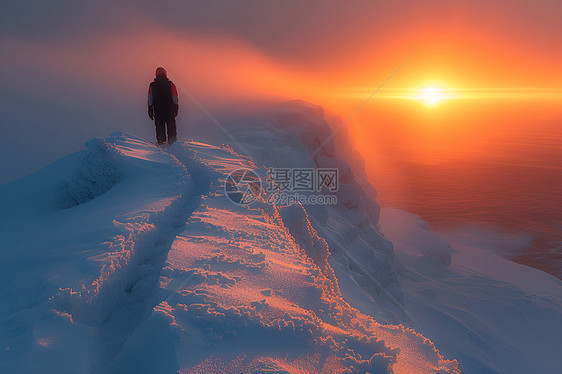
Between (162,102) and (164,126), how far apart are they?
0.71 metres

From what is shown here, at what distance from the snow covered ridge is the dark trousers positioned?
370cm

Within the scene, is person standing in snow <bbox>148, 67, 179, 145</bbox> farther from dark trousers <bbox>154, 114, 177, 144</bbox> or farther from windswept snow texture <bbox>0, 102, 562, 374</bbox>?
windswept snow texture <bbox>0, 102, 562, 374</bbox>

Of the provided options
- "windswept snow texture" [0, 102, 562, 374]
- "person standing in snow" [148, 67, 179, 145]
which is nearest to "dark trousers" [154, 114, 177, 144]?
"person standing in snow" [148, 67, 179, 145]

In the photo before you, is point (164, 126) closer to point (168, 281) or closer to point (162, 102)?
point (162, 102)

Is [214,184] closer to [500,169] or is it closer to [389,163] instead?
[389,163]

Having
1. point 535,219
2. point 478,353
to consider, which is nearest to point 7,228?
point 478,353

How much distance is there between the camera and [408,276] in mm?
16688

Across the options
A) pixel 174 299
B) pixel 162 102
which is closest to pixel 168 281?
pixel 174 299

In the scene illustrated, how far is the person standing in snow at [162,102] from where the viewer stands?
25.9 ft

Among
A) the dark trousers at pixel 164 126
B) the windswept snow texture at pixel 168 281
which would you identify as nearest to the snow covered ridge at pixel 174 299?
the windswept snow texture at pixel 168 281

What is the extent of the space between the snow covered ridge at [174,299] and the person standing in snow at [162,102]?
12.2 ft

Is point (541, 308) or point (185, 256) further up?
point (185, 256)

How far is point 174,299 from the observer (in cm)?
251

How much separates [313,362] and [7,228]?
5.52 meters
